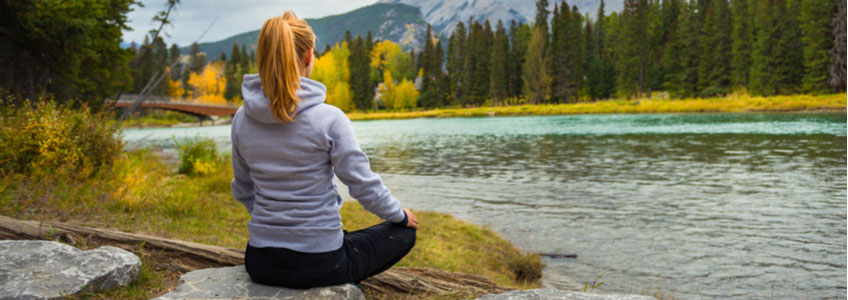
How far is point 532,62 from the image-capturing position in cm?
6775

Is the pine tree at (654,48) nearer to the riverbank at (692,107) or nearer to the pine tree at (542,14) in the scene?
the riverbank at (692,107)

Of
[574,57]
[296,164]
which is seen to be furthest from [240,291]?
[574,57]

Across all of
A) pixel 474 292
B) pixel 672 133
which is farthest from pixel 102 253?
pixel 672 133

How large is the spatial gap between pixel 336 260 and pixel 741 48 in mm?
63672

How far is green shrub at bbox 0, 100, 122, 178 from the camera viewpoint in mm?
6176

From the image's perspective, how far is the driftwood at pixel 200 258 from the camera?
10.7ft

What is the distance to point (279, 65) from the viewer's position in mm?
2102

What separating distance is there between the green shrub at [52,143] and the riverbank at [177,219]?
7.2 inches

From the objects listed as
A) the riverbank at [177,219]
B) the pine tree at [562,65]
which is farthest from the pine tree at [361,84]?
the riverbank at [177,219]

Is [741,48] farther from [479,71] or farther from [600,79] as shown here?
[479,71]

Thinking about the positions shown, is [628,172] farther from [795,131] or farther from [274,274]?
[795,131]

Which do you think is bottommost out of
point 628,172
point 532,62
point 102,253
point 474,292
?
point 628,172

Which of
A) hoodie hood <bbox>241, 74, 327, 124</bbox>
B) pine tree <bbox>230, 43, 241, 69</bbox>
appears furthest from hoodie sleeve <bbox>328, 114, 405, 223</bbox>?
pine tree <bbox>230, 43, 241, 69</bbox>

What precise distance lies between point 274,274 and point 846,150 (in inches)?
758
